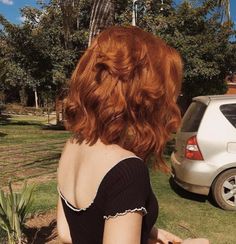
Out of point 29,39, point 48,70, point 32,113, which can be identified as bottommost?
point 32,113

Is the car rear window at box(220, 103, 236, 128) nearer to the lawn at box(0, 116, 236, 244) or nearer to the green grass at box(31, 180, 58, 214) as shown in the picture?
the lawn at box(0, 116, 236, 244)

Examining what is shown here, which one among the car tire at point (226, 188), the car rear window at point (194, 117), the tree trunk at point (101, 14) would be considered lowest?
the car tire at point (226, 188)

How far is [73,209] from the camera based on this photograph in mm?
1759

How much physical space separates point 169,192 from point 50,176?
95.1 inches

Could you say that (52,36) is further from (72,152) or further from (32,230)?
(72,152)

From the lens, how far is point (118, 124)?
1662 millimetres

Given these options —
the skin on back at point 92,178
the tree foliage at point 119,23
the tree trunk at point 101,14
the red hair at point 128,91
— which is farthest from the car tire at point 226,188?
the tree foliage at point 119,23

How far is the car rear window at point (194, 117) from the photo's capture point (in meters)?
7.34

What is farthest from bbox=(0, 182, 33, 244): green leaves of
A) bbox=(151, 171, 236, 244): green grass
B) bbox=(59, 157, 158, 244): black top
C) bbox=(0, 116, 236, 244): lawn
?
bbox=(59, 157, 158, 244): black top

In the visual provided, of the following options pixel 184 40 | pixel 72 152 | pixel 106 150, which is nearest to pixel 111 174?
pixel 106 150

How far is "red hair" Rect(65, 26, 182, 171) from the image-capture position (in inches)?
65.2

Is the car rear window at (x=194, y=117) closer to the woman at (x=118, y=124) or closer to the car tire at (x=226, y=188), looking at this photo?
the car tire at (x=226, y=188)

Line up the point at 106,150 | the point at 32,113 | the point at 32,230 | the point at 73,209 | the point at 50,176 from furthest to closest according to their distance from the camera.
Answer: the point at 32,113 → the point at 50,176 → the point at 32,230 → the point at 73,209 → the point at 106,150

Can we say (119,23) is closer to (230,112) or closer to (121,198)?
(230,112)
